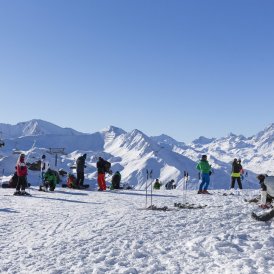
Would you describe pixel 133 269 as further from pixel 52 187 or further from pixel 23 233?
pixel 52 187

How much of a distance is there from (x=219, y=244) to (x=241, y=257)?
0.90 m

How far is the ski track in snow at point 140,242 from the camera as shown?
8.85m

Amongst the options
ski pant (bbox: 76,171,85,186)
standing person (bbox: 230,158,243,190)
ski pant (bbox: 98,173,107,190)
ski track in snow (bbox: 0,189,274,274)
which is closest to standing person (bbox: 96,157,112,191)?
ski pant (bbox: 98,173,107,190)

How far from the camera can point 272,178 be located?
1301cm

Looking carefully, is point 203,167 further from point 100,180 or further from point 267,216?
point 267,216

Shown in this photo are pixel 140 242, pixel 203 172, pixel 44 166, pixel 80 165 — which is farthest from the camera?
pixel 44 166

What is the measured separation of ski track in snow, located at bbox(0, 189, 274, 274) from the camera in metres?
8.85

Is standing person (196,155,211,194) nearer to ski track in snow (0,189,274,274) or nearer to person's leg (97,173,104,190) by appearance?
person's leg (97,173,104,190)

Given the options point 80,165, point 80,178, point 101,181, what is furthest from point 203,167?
point 80,165

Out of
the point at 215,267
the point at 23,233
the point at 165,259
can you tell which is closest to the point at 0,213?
the point at 23,233

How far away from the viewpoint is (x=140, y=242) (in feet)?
34.6

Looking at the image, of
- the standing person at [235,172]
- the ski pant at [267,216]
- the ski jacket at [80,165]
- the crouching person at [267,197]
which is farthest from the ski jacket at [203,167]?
the ski pant at [267,216]

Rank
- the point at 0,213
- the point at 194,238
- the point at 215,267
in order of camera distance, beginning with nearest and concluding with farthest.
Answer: the point at 215,267, the point at 194,238, the point at 0,213

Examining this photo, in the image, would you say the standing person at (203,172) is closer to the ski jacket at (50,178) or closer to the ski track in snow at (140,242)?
the ski track in snow at (140,242)
